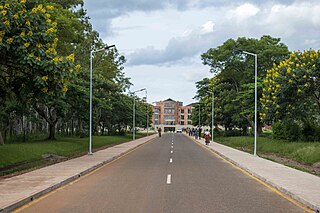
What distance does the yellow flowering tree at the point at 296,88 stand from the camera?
27.4 metres

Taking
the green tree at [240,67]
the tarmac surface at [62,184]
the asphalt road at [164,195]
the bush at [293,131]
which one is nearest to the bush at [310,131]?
the bush at [293,131]

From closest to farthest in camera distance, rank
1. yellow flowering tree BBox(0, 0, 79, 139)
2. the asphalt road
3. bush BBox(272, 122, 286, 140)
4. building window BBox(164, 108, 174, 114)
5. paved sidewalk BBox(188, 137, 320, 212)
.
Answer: the asphalt road < paved sidewalk BBox(188, 137, 320, 212) < yellow flowering tree BBox(0, 0, 79, 139) < bush BBox(272, 122, 286, 140) < building window BBox(164, 108, 174, 114)

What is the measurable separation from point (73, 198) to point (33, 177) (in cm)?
418

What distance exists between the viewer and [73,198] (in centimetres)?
986

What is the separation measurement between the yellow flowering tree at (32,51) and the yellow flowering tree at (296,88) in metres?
17.2

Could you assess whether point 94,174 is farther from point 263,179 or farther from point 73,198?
point 263,179

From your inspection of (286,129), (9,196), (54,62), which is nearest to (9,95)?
(54,62)

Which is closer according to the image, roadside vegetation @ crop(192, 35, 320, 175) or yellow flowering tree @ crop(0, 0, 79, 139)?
yellow flowering tree @ crop(0, 0, 79, 139)

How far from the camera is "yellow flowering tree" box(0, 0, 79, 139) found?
46.7ft

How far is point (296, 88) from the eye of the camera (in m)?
28.1

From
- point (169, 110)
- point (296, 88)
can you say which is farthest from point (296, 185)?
point (169, 110)

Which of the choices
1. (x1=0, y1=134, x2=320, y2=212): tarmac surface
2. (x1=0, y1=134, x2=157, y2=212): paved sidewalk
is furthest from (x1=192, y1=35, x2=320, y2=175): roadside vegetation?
(x1=0, y1=134, x2=157, y2=212): paved sidewalk

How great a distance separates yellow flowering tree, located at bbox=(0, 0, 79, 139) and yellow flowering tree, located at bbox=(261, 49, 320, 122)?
56.3ft

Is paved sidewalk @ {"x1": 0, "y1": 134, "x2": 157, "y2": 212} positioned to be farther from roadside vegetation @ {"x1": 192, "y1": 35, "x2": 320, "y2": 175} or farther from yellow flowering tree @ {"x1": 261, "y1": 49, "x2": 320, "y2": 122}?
yellow flowering tree @ {"x1": 261, "y1": 49, "x2": 320, "y2": 122}
